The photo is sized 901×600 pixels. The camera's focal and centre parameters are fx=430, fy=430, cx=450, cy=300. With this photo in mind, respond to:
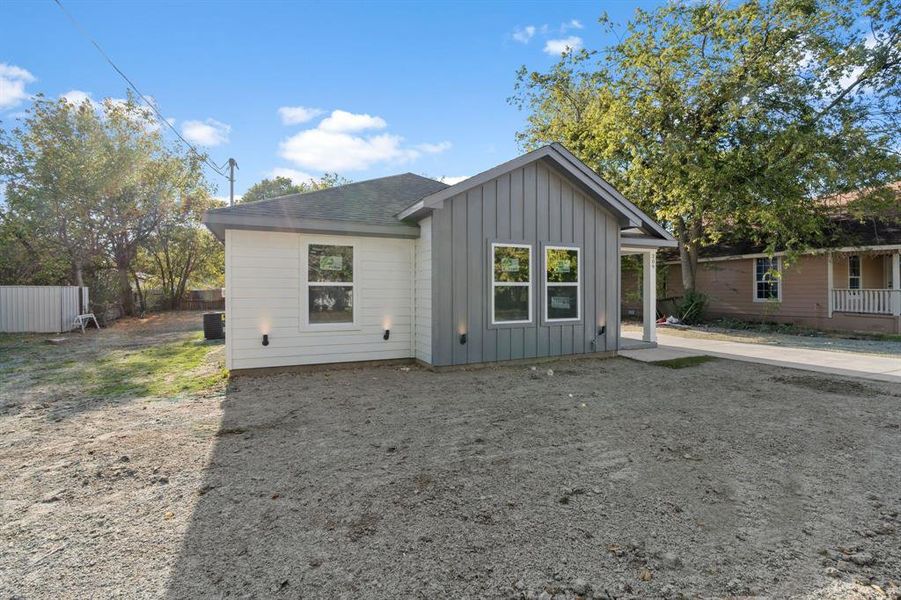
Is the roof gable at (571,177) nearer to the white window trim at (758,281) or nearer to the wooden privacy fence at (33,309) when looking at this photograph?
the white window trim at (758,281)

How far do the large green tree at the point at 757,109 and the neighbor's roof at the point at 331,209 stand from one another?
973 centimetres

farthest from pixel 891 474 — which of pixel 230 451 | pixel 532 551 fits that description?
pixel 230 451

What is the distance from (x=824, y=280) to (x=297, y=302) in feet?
54.0

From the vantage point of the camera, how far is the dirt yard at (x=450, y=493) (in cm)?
214

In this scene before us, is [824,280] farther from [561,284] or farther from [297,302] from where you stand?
[297,302]

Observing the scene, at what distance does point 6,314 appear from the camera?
495 inches

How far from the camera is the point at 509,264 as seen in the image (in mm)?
7758

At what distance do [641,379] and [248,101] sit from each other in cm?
1251

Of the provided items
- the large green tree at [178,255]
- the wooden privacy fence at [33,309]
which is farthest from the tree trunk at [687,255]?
the large green tree at [178,255]

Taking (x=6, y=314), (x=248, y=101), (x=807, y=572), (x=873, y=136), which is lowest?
(x=807, y=572)

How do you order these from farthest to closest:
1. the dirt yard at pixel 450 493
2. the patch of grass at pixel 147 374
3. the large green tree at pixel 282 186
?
the large green tree at pixel 282 186 → the patch of grass at pixel 147 374 → the dirt yard at pixel 450 493

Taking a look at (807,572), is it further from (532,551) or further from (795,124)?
(795,124)

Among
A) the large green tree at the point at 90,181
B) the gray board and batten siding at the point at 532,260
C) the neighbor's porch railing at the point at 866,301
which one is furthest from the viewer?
the large green tree at the point at 90,181

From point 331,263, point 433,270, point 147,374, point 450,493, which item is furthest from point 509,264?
point 147,374
